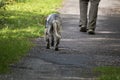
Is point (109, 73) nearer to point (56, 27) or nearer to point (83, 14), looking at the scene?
point (56, 27)

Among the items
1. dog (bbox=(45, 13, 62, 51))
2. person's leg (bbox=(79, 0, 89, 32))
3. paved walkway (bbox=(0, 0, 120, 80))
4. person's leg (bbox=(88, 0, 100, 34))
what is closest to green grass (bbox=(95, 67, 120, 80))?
paved walkway (bbox=(0, 0, 120, 80))

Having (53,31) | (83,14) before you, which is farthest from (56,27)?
(83,14)

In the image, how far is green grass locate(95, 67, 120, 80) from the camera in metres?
9.03

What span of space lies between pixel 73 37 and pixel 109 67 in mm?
4396

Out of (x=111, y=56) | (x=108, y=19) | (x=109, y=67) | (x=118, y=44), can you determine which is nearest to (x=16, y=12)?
(x=108, y=19)

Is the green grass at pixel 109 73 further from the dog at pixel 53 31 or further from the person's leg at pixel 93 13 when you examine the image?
the person's leg at pixel 93 13

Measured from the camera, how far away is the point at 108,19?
791 inches

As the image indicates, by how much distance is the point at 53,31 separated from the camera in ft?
40.2

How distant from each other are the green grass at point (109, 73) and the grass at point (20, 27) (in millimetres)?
1691

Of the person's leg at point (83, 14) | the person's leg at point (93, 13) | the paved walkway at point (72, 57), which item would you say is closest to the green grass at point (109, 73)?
the paved walkway at point (72, 57)

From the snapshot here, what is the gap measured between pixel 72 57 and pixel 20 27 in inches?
217

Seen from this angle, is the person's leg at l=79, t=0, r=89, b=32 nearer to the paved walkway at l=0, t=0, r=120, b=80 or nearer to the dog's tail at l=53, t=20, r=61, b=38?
the paved walkway at l=0, t=0, r=120, b=80

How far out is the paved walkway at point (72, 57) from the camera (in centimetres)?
930

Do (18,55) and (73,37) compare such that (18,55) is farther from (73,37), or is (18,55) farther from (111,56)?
(73,37)
